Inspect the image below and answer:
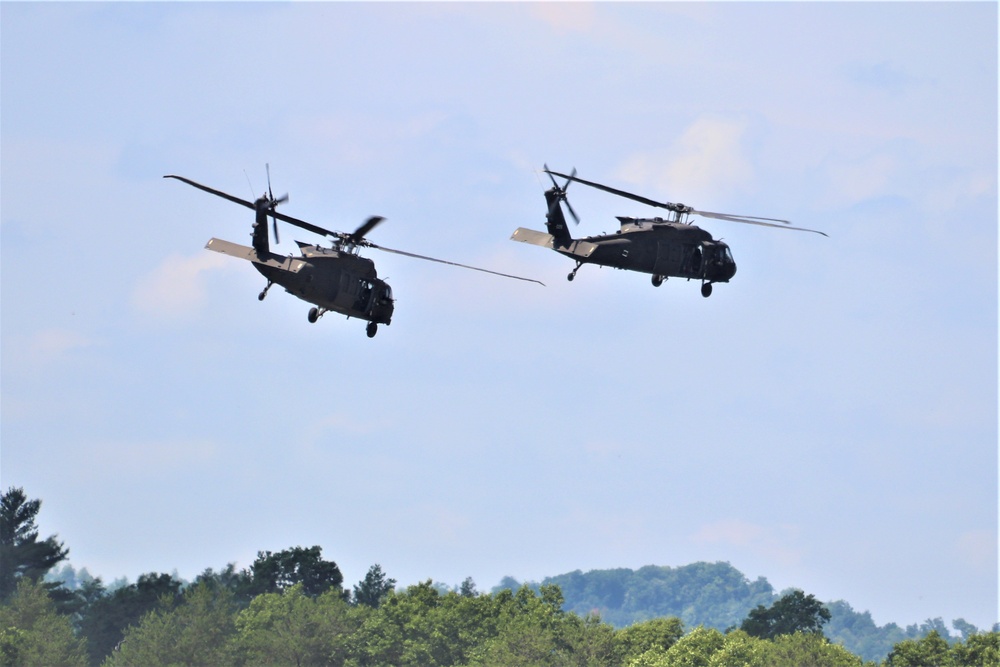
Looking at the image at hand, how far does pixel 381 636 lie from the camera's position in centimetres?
19262

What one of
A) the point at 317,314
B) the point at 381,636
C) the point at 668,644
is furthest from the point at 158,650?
the point at 317,314

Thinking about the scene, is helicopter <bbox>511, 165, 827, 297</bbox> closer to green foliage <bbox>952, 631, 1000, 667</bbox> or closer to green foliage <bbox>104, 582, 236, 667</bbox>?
green foliage <bbox>952, 631, 1000, 667</bbox>

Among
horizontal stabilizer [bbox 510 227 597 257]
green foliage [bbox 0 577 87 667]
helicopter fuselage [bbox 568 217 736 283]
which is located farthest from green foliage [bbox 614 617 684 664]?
horizontal stabilizer [bbox 510 227 597 257]

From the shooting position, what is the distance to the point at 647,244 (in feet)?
291

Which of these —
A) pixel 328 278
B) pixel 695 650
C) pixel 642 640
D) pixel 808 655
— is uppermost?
pixel 328 278

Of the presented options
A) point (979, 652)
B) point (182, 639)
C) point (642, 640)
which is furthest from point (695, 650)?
point (182, 639)

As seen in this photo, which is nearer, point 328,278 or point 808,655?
point 328,278

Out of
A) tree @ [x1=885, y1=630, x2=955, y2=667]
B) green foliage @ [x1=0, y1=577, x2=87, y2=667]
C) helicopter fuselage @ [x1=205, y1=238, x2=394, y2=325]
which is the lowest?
green foliage @ [x1=0, y1=577, x2=87, y2=667]

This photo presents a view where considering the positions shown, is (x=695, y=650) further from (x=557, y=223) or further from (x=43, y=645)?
(x=557, y=223)

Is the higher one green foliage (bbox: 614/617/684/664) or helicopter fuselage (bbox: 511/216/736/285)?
helicopter fuselage (bbox: 511/216/736/285)

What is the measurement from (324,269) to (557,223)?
13.2 m

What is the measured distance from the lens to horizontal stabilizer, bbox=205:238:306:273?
83312 mm

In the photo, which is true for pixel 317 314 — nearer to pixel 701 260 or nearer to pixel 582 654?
pixel 701 260

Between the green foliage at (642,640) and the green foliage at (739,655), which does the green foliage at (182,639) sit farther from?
the green foliage at (739,655)
